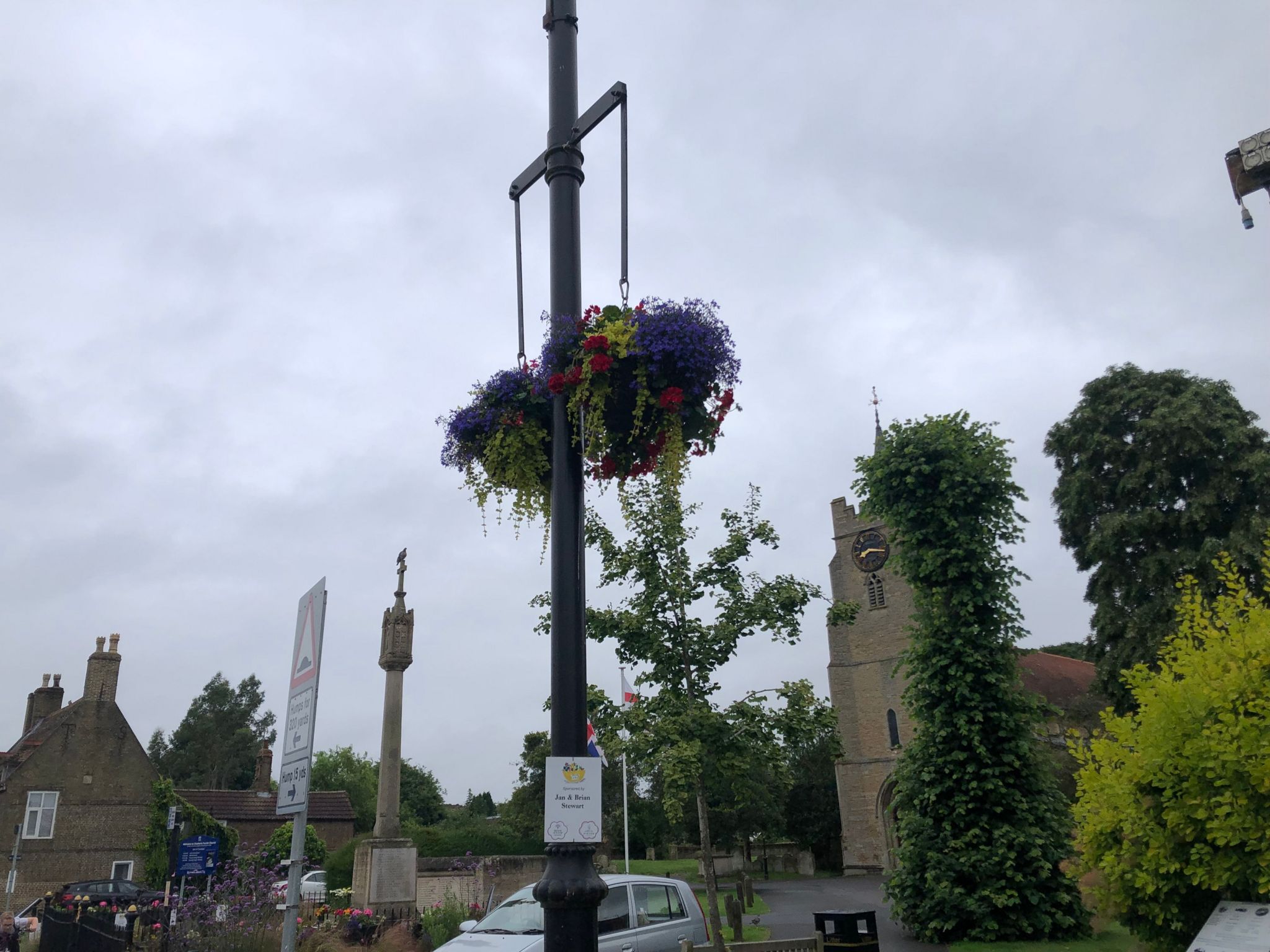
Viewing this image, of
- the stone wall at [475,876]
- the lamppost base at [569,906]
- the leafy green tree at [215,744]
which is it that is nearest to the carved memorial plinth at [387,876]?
the stone wall at [475,876]

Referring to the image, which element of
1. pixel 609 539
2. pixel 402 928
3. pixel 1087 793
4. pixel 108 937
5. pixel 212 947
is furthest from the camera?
pixel 402 928

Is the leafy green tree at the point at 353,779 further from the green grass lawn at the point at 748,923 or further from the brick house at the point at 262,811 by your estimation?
the green grass lawn at the point at 748,923

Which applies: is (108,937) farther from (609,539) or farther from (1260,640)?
(1260,640)

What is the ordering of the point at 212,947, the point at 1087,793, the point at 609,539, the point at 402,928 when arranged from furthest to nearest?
the point at 402,928 → the point at 609,539 → the point at 212,947 → the point at 1087,793

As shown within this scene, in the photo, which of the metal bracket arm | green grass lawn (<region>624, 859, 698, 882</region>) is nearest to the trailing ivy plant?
green grass lawn (<region>624, 859, 698, 882</region>)

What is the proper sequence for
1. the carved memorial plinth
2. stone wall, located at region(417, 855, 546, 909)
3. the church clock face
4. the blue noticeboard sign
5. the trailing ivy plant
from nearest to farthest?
the blue noticeboard sign
the carved memorial plinth
stone wall, located at region(417, 855, 546, 909)
the trailing ivy plant
the church clock face

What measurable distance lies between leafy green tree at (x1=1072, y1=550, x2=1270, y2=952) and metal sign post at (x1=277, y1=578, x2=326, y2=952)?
7160mm

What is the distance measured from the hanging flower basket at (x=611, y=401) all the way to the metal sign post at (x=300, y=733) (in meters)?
1.17

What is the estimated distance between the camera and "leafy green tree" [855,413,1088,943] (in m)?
15.0

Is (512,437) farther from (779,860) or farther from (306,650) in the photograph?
(779,860)

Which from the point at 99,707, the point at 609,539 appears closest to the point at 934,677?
the point at 609,539

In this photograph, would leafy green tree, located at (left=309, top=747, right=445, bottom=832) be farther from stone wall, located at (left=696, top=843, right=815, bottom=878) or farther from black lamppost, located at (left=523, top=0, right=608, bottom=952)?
black lamppost, located at (left=523, top=0, right=608, bottom=952)

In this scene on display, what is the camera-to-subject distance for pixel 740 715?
1323 cm

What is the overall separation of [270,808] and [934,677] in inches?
1473
